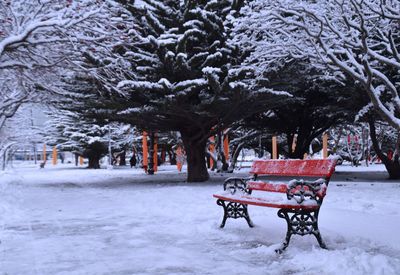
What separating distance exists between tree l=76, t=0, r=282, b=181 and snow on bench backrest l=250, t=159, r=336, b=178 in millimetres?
7144

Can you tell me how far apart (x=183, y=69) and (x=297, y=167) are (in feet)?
31.7

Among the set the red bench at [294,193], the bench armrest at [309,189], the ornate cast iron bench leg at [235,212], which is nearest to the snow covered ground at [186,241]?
the ornate cast iron bench leg at [235,212]

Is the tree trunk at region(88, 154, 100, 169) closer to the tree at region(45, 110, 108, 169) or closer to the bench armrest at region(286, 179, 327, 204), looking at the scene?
the tree at region(45, 110, 108, 169)

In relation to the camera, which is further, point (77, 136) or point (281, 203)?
point (77, 136)

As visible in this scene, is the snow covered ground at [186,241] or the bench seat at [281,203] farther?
the bench seat at [281,203]

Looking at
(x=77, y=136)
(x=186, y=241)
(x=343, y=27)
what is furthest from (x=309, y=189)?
(x=77, y=136)

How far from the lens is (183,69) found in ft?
51.9

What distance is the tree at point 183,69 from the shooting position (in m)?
15.2

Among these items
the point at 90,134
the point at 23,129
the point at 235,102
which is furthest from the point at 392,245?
the point at 23,129

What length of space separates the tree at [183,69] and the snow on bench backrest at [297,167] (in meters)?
7.14

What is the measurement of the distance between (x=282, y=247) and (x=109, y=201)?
24.1 feet

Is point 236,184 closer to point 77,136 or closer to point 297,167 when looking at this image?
point 297,167

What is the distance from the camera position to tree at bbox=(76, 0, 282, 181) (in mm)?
15203

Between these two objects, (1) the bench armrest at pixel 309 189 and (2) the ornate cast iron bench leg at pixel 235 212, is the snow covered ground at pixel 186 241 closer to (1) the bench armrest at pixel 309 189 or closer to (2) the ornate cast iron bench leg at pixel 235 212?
(2) the ornate cast iron bench leg at pixel 235 212
